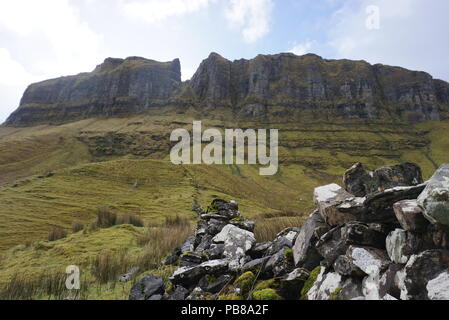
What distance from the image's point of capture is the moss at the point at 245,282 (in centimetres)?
532

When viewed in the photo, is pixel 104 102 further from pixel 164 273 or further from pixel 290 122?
pixel 164 273

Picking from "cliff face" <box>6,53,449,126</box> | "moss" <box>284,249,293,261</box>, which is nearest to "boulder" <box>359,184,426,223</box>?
"moss" <box>284,249,293,261</box>

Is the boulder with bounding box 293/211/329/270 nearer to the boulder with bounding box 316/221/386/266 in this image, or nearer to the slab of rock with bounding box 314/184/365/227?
the slab of rock with bounding box 314/184/365/227

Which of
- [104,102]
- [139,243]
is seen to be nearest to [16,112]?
[104,102]

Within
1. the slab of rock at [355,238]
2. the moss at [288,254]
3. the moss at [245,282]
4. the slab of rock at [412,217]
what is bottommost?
the moss at [245,282]

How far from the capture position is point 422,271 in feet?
11.4

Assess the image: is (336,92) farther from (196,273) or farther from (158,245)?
(196,273)

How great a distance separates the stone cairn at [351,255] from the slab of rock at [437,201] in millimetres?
10

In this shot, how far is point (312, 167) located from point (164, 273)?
362 feet

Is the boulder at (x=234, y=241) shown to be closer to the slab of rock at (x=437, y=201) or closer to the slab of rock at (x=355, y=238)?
the slab of rock at (x=355, y=238)

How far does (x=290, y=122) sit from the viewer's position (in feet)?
529

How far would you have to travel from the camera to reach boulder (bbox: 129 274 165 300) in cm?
609

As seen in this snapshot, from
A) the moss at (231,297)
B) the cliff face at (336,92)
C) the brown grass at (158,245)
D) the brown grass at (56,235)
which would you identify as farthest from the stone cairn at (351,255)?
the cliff face at (336,92)

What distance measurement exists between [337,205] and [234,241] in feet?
10.8
